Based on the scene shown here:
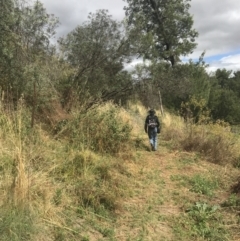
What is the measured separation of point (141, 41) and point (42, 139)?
6.84 meters

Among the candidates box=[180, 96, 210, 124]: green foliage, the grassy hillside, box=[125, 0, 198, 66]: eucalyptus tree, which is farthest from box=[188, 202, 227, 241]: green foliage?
box=[125, 0, 198, 66]: eucalyptus tree

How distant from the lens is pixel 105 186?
559 cm

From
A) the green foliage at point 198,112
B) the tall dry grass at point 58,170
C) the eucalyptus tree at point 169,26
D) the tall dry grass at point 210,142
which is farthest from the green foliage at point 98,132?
the eucalyptus tree at point 169,26

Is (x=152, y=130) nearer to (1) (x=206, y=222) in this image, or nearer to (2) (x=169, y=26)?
(1) (x=206, y=222)

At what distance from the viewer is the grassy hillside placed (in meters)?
4.06

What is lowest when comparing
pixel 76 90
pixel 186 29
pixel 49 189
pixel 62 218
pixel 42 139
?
pixel 62 218

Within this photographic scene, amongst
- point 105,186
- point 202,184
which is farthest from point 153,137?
point 105,186

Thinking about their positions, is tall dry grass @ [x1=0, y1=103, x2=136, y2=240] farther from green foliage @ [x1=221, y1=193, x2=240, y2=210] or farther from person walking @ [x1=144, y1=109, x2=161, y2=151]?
green foliage @ [x1=221, y1=193, x2=240, y2=210]

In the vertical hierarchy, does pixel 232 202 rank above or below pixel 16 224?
below

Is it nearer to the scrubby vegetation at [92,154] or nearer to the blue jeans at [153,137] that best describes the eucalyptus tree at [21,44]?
the scrubby vegetation at [92,154]

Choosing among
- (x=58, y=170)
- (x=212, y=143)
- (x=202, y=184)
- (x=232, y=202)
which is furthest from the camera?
(x=212, y=143)

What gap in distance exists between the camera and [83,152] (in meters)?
6.52

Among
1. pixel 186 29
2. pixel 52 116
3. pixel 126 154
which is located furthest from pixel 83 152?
pixel 186 29

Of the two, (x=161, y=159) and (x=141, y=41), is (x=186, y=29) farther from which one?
(x=161, y=159)
